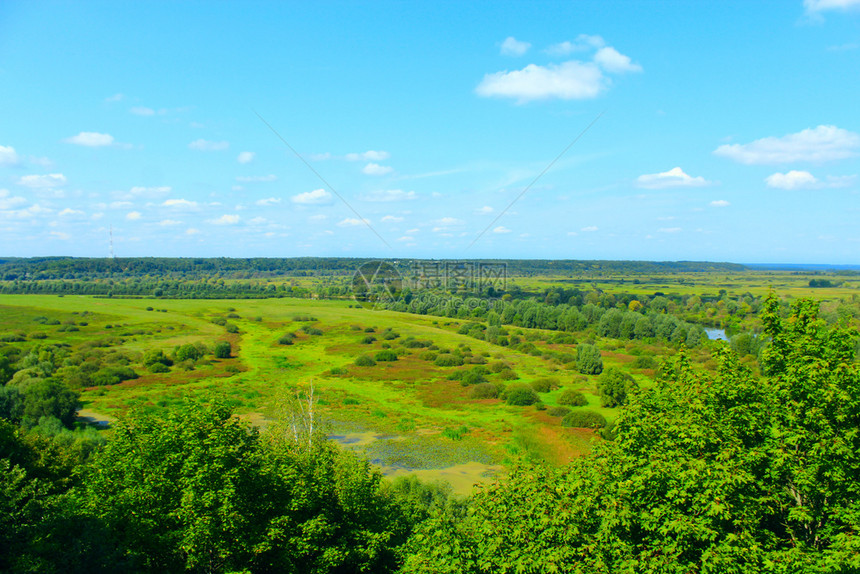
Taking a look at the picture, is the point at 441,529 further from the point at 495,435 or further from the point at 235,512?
the point at 495,435

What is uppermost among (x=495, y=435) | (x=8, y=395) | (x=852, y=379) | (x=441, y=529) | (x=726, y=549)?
(x=852, y=379)

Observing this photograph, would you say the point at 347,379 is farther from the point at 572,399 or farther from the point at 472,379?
the point at 572,399

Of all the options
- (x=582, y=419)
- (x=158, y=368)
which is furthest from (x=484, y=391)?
(x=158, y=368)

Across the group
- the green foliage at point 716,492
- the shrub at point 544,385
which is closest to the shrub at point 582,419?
the shrub at point 544,385

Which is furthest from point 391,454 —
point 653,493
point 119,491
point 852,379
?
point 852,379

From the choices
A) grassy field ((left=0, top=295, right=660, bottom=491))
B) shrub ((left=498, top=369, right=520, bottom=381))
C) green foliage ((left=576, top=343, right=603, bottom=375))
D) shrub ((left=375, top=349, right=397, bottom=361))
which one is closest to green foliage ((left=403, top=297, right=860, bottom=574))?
grassy field ((left=0, top=295, right=660, bottom=491))

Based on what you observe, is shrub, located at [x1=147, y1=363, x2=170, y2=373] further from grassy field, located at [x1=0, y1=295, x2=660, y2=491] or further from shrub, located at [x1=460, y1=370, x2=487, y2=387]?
shrub, located at [x1=460, y1=370, x2=487, y2=387]
